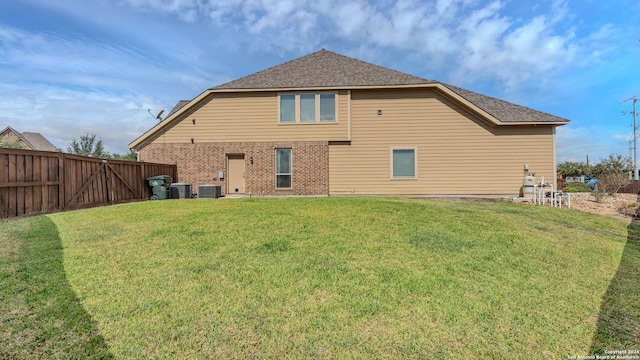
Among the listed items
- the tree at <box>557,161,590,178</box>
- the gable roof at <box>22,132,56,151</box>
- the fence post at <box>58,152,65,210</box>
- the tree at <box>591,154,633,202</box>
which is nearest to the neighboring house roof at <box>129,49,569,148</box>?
the tree at <box>591,154,633,202</box>

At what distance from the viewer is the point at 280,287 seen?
10.5ft

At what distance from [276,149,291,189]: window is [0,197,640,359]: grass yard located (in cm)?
803

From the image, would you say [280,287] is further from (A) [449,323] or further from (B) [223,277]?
(A) [449,323]

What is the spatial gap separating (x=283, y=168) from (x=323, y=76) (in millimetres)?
4934

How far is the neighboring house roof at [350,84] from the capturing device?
1309cm

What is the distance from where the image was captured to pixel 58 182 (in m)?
8.21

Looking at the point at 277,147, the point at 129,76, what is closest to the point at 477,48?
the point at 277,147

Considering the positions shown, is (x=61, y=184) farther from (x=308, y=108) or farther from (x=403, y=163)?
(x=403, y=163)

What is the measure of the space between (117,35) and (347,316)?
51.2ft

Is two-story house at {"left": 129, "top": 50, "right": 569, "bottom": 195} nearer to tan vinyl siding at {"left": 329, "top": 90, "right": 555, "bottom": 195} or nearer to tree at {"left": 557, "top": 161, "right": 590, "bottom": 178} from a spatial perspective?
tan vinyl siding at {"left": 329, "top": 90, "right": 555, "bottom": 195}

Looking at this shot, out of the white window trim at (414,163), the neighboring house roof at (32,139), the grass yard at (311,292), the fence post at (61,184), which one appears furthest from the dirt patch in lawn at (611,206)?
the neighboring house roof at (32,139)

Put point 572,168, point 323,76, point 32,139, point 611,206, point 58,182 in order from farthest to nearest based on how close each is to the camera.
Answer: point 32,139 → point 572,168 → point 323,76 → point 611,206 → point 58,182

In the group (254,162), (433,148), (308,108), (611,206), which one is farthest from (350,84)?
(611,206)

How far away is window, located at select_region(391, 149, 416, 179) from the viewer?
13672 mm
